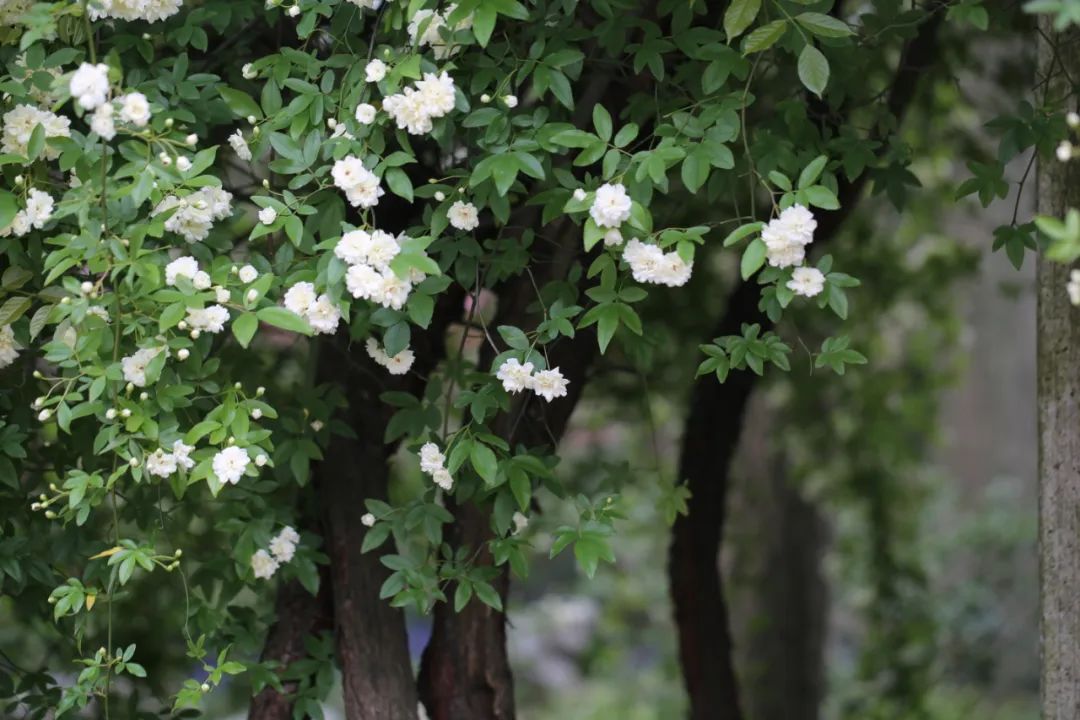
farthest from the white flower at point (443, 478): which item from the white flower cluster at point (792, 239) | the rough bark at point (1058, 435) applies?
the rough bark at point (1058, 435)

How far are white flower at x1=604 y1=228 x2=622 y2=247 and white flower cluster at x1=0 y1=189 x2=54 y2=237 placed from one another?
0.90 m

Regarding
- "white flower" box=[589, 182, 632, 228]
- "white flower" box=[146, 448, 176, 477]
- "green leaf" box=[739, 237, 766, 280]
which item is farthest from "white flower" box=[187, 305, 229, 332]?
"green leaf" box=[739, 237, 766, 280]

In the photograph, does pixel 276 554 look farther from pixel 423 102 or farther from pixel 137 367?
pixel 423 102

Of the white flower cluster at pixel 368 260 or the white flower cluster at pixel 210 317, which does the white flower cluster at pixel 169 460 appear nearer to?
the white flower cluster at pixel 210 317

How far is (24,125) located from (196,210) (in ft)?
1.02

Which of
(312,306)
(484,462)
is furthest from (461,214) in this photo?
(484,462)

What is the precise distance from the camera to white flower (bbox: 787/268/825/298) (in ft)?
5.97

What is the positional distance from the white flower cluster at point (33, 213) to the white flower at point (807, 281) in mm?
1199

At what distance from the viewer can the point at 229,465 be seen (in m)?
1.86

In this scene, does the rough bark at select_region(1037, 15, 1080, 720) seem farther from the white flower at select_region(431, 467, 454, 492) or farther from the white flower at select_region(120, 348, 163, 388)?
the white flower at select_region(120, 348, 163, 388)

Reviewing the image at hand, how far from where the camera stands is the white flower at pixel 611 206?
1772 millimetres

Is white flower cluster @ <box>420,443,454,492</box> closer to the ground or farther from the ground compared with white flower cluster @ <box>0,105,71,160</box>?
closer to the ground

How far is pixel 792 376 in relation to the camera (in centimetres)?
464

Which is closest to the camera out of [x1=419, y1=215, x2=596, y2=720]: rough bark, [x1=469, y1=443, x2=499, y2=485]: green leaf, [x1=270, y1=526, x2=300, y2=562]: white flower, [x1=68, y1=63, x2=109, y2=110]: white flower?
[x1=68, y1=63, x2=109, y2=110]: white flower
